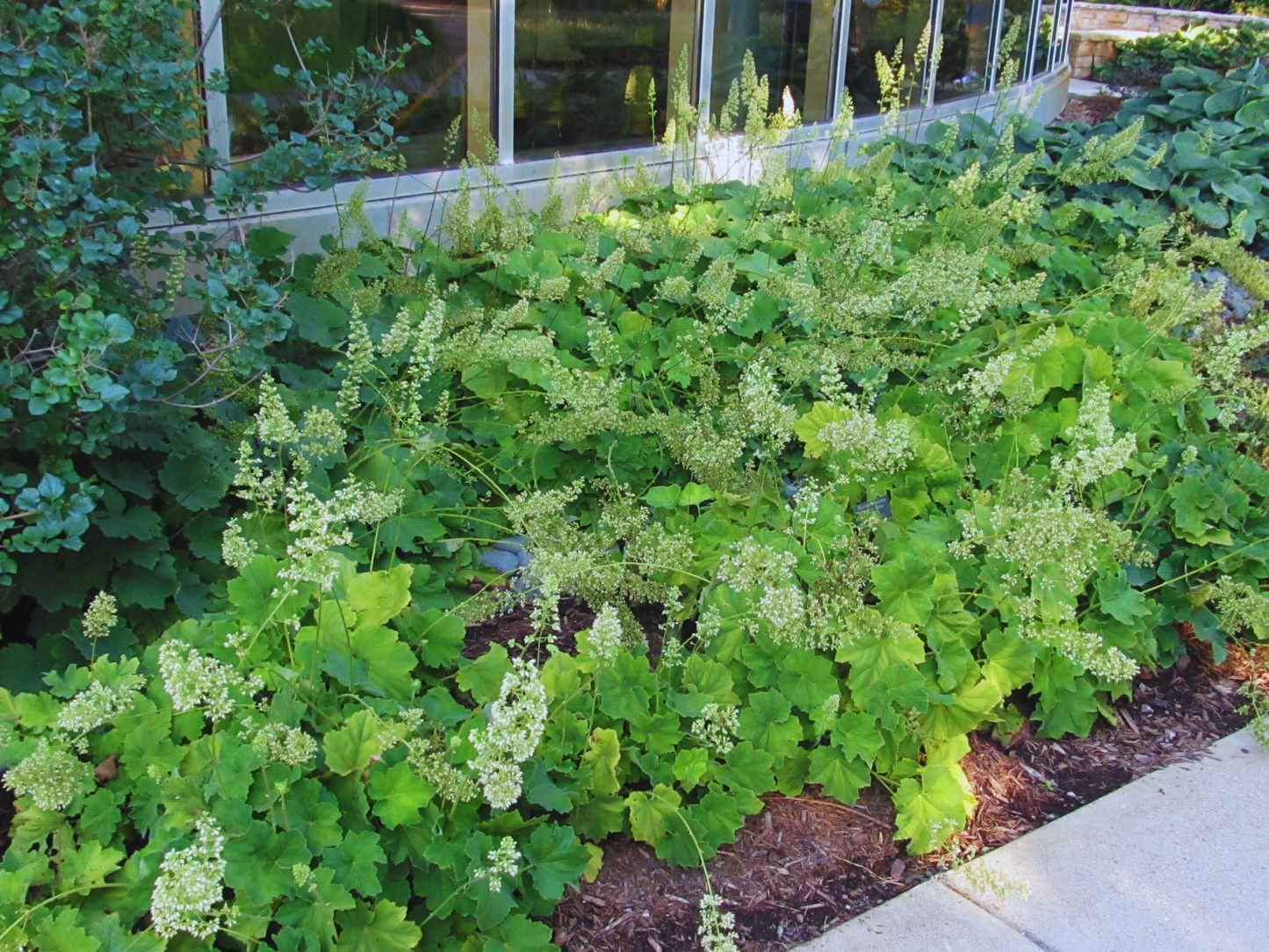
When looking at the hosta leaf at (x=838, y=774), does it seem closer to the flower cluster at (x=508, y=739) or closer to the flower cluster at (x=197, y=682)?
the flower cluster at (x=508, y=739)

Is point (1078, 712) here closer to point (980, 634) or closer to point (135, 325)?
point (980, 634)

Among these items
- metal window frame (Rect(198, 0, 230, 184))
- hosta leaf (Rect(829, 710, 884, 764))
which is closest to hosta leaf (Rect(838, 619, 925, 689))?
hosta leaf (Rect(829, 710, 884, 764))

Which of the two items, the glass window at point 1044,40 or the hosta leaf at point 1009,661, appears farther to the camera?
the glass window at point 1044,40

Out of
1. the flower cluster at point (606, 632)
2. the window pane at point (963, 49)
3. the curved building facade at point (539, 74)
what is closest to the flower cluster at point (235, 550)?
the flower cluster at point (606, 632)

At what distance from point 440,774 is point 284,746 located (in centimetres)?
31

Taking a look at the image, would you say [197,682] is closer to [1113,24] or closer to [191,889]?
[191,889]

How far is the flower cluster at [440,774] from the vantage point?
2.30m

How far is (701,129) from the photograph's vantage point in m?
5.88

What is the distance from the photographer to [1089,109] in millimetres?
12320

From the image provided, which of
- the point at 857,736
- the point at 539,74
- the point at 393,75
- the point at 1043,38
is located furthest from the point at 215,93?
the point at 1043,38

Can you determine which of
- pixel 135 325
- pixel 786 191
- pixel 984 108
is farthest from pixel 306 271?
pixel 984 108

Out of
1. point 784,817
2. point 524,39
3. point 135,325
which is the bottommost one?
point 784,817

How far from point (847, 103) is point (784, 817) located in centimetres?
409

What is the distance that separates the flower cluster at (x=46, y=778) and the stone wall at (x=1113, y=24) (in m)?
18.0
